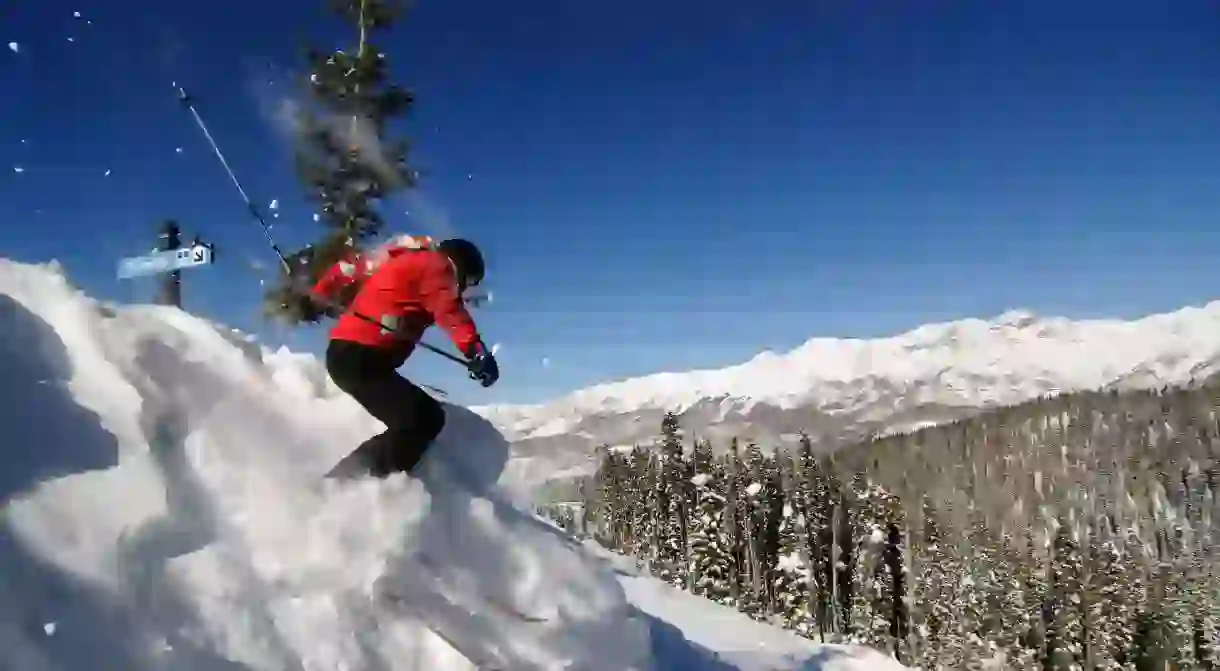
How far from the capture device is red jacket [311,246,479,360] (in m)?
6.42

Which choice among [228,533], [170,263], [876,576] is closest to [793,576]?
[876,576]

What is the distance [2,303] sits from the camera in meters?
5.48

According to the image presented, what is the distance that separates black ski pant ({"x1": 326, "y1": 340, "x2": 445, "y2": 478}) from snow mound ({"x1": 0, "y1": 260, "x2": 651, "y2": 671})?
0.24 m

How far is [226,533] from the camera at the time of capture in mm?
5328

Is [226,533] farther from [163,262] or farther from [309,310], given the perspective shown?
[309,310]

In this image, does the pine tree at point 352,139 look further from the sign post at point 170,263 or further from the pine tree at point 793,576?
the pine tree at point 793,576

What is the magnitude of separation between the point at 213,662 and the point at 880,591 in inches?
1980

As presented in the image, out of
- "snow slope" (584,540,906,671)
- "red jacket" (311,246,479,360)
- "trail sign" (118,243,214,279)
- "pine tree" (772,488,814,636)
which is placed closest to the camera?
"red jacket" (311,246,479,360)

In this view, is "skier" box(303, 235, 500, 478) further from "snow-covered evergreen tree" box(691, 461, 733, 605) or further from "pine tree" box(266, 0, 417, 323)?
"snow-covered evergreen tree" box(691, 461, 733, 605)

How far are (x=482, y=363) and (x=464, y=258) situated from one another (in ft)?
3.35

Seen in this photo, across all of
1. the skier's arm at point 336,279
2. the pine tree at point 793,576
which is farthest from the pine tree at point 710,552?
the skier's arm at point 336,279

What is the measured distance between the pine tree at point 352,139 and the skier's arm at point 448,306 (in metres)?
10.8

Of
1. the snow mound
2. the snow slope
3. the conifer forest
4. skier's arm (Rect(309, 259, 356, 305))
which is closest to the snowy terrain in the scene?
the snow mound

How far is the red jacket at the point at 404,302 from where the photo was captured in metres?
6.42
